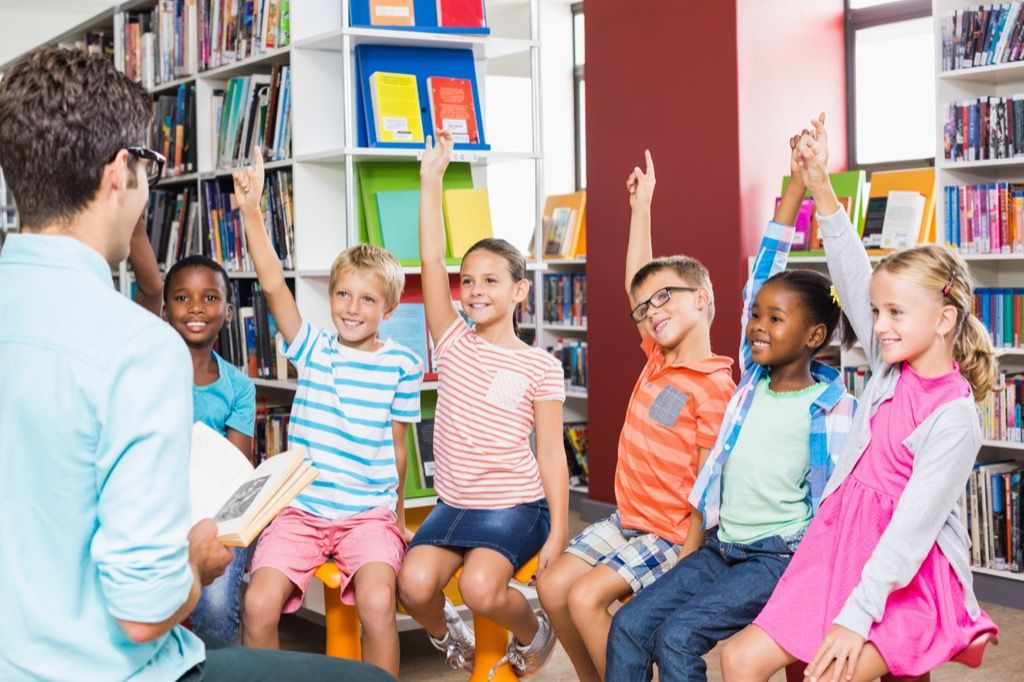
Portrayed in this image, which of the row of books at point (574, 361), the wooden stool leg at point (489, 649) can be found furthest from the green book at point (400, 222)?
the row of books at point (574, 361)

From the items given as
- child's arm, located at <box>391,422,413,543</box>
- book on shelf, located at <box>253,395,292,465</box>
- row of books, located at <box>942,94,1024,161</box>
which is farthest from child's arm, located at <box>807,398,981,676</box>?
row of books, located at <box>942,94,1024,161</box>

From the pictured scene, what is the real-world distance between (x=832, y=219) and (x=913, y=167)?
3175 mm

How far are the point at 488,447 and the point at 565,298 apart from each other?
3499mm

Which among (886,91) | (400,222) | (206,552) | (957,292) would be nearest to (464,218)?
(400,222)

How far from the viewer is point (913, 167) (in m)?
5.12

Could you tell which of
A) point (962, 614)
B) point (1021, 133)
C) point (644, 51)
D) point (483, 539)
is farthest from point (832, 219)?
point (644, 51)

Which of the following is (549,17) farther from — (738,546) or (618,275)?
(738,546)

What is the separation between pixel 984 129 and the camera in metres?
4.14

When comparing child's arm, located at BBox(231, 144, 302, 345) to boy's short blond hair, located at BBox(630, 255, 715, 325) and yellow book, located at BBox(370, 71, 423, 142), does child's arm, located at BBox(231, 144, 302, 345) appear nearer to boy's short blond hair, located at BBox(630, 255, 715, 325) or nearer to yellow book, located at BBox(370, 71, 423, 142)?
yellow book, located at BBox(370, 71, 423, 142)

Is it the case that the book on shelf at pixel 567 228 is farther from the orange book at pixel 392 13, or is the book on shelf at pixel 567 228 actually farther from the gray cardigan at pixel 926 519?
the gray cardigan at pixel 926 519

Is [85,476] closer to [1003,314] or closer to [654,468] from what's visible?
[654,468]

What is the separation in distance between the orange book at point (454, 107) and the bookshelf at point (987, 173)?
1.86m

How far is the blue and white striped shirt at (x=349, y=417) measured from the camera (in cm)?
282

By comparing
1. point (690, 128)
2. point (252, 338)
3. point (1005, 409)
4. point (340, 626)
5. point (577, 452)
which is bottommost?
point (577, 452)
